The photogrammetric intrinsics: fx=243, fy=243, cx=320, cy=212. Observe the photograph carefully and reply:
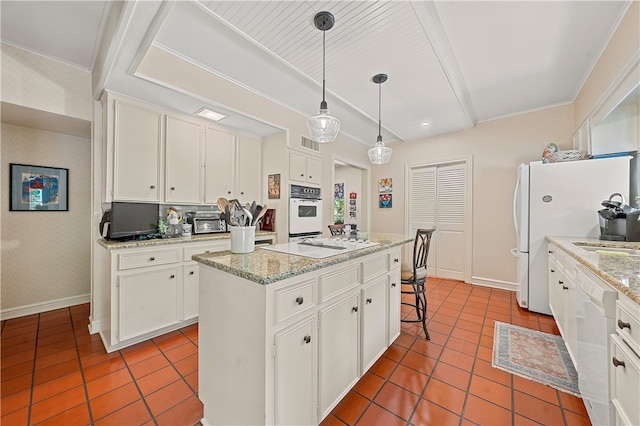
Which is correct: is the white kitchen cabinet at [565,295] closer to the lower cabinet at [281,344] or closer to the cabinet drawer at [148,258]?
the lower cabinet at [281,344]

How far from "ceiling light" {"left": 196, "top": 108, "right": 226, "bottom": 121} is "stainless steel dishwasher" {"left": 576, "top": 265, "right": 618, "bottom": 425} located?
3.33 meters

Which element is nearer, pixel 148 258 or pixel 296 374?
pixel 296 374

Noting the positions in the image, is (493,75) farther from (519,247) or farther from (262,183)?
(262,183)

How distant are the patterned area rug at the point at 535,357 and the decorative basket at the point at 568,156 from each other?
1928mm

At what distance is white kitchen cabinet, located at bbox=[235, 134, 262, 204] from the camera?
337cm

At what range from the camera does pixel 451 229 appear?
4281mm

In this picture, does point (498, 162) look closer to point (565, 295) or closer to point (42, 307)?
point (565, 295)

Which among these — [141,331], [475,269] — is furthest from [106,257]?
[475,269]

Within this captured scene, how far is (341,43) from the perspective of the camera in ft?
6.72

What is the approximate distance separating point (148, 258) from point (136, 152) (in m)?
1.09

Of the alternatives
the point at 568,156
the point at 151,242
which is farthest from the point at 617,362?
the point at 151,242

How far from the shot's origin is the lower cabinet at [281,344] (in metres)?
1.06

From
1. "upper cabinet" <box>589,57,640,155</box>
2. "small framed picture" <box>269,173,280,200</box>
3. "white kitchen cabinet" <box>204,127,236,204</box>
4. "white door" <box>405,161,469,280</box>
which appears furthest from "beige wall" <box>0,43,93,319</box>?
"upper cabinet" <box>589,57,640,155</box>

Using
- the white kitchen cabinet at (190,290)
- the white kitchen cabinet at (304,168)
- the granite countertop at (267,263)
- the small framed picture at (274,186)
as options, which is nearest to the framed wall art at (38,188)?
the white kitchen cabinet at (190,290)
